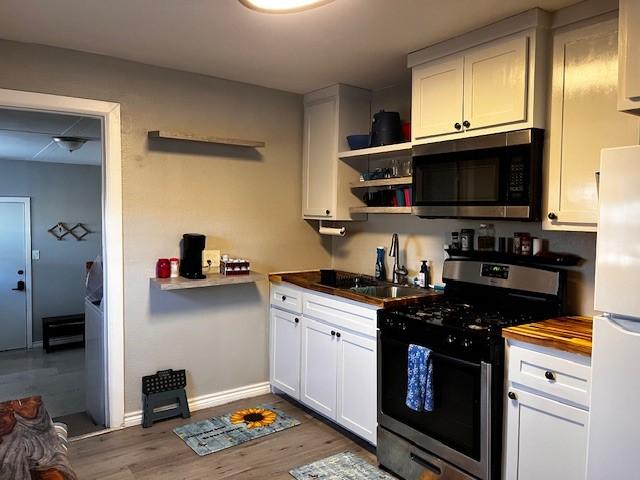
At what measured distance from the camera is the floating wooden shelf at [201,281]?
3070 mm

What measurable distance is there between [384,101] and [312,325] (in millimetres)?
1699

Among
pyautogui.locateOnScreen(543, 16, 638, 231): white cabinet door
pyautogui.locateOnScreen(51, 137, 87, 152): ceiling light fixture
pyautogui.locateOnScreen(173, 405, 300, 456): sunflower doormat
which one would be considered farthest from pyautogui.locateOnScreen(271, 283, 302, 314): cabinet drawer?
pyautogui.locateOnScreen(51, 137, 87, 152): ceiling light fixture

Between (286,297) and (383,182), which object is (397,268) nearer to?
(383,182)

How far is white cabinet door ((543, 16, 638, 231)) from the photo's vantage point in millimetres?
2062

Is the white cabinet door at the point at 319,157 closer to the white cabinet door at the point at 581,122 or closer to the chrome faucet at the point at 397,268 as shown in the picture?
the chrome faucet at the point at 397,268

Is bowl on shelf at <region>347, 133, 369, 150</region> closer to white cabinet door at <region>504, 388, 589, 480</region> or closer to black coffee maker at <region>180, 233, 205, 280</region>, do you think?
black coffee maker at <region>180, 233, 205, 280</region>

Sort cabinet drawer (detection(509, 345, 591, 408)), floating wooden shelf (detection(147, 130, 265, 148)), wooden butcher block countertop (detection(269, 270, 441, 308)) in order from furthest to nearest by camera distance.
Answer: floating wooden shelf (detection(147, 130, 265, 148))
wooden butcher block countertop (detection(269, 270, 441, 308))
cabinet drawer (detection(509, 345, 591, 408))

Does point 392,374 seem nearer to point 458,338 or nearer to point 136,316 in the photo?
point 458,338

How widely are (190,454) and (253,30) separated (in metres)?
2.39

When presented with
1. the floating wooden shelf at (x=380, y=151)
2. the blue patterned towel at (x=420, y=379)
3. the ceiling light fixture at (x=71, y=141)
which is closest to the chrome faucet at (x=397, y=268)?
the floating wooden shelf at (x=380, y=151)

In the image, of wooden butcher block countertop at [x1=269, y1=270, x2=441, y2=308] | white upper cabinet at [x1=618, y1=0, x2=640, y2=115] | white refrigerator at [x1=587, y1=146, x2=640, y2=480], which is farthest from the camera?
wooden butcher block countertop at [x1=269, y1=270, x2=441, y2=308]

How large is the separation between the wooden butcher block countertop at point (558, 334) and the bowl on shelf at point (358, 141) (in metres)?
1.69

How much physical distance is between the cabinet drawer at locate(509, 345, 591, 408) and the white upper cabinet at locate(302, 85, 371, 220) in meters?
1.77

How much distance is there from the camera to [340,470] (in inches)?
107
